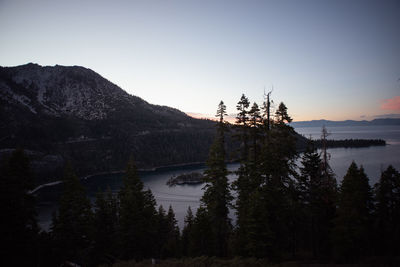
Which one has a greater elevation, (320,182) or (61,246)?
(320,182)

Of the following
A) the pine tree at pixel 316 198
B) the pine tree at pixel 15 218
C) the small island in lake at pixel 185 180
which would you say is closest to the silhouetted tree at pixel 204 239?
the pine tree at pixel 316 198

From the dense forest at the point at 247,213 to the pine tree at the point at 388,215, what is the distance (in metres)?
0.11

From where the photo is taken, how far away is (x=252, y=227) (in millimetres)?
18203

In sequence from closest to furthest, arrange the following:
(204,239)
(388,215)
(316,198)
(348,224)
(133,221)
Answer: (348,224), (316,198), (204,239), (133,221), (388,215)

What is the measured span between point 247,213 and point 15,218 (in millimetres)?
17482

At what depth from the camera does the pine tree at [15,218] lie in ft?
53.9

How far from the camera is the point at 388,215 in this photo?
2988 cm

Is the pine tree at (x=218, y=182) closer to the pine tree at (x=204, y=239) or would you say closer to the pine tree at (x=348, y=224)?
the pine tree at (x=204, y=239)

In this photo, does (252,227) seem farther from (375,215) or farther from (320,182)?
(375,215)

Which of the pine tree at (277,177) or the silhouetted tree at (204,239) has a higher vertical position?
the pine tree at (277,177)

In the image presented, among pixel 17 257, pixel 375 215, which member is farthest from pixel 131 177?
pixel 375 215

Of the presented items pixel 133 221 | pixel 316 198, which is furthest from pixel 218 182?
pixel 133 221

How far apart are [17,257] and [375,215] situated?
36.2m

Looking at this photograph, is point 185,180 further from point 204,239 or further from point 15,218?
point 15,218
